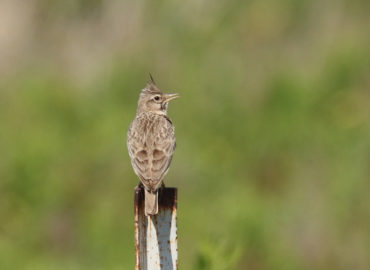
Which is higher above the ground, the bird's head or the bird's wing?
the bird's head

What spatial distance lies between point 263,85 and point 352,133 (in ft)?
4.45

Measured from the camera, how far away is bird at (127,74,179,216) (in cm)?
408

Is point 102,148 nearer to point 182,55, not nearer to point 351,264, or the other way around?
point 182,55

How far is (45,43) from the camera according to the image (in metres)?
10.2

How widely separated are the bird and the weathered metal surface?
0.89ft

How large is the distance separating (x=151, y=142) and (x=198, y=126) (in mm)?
4347

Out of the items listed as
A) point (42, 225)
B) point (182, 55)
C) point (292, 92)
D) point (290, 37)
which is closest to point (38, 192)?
point (42, 225)

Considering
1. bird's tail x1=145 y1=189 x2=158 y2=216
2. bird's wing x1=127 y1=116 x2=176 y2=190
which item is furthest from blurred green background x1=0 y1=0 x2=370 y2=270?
bird's tail x1=145 y1=189 x2=158 y2=216

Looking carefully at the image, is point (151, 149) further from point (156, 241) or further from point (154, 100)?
point (156, 241)

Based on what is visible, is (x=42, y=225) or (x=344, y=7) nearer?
(x=42, y=225)

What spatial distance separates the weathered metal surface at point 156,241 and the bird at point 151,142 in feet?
0.89

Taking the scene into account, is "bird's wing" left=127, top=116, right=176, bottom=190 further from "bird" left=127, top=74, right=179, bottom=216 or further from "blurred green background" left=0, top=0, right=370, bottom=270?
"blurred green background" left=0, top=0, right=370, bottom=270

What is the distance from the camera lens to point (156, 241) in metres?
2.81

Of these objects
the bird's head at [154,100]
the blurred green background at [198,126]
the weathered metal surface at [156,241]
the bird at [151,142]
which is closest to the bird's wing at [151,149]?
the bird at [151,142]
